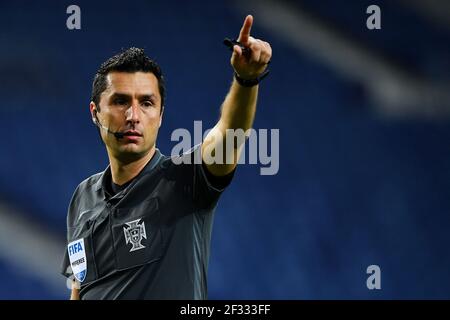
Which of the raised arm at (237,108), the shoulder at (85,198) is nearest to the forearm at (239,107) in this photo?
the raised arm at (237,108)

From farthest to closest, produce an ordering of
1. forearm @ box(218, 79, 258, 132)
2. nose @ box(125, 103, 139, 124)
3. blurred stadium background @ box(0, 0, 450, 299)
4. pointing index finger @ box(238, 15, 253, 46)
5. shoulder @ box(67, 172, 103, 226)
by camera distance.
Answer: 1. blurred stadium background @ box(0, 0, 450, 299)
2. shoulder @ box(67, 172, 103, 226)
3. nose @ box(125, 103, 139, 124)
4. forearm @ box(218, 79, 258, 132)
5. pointing index finger @ box(238, 15, 253, 46)

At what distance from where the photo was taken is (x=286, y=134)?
271 cm

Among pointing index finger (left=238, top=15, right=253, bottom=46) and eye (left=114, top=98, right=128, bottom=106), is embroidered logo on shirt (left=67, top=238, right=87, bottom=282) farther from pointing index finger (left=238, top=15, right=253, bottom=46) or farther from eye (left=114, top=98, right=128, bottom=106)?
pointing index finger (left=238, top=15, right=253, bottom=46)

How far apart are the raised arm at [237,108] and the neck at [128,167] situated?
0.62 ft

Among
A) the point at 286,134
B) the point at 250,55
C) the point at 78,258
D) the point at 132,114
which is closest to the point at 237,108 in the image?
the point at 250,55

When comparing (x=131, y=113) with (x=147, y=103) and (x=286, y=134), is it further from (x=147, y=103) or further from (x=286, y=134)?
(x=286, y=134)

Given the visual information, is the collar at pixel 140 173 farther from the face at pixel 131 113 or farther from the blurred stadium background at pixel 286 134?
the blurred stadium background at pixel 286 134

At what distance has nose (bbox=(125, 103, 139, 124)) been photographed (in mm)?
1524

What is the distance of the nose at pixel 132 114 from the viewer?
5.00ft

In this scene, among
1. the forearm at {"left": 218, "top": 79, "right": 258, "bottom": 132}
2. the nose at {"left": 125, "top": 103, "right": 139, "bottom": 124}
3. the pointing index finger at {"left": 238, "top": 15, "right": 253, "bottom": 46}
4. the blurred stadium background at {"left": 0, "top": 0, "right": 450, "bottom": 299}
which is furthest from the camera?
the blurred stadium background at {"left": 0, "top": 0, "right": 450, "bottom": 299}

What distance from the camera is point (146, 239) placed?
143 cm

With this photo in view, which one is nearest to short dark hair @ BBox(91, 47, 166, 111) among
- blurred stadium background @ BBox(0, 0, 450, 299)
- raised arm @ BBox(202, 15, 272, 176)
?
raised arm @ BBox(202, 15, 272, 176)
